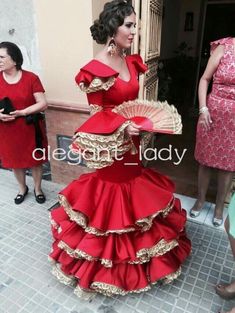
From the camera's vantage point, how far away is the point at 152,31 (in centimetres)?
235

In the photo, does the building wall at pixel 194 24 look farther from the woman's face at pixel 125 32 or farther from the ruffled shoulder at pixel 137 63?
the woman's face at pixel 125 32

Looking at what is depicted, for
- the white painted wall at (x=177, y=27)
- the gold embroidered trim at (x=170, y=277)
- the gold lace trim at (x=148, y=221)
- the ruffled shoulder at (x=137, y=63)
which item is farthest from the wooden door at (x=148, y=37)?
the white painted wall at (x=177, y=27)

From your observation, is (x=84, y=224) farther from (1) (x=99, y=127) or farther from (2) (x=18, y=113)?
(2) (x=18, y=113)

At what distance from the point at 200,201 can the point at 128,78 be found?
4.24 ft

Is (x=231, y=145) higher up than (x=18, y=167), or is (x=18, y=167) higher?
(x=231, y=145)

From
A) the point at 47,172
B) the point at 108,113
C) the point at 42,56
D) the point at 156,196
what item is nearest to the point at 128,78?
the point at 108,113

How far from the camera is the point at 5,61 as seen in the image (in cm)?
206

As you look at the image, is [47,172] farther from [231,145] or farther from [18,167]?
[231,145]

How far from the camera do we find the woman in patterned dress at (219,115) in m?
1.83

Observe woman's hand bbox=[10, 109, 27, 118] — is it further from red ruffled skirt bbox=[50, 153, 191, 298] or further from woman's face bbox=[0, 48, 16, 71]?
red ruffled skirt bbox=[50, 153, 191, 298]

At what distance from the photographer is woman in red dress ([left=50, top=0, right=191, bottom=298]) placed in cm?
134

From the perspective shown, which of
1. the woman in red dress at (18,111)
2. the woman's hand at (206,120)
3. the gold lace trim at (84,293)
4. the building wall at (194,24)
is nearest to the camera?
the gold lace trim at (84,293)

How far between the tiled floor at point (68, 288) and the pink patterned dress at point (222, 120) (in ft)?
1.82

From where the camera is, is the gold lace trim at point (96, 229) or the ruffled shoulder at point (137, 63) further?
the ruffled shoulder at point (137, 63)
